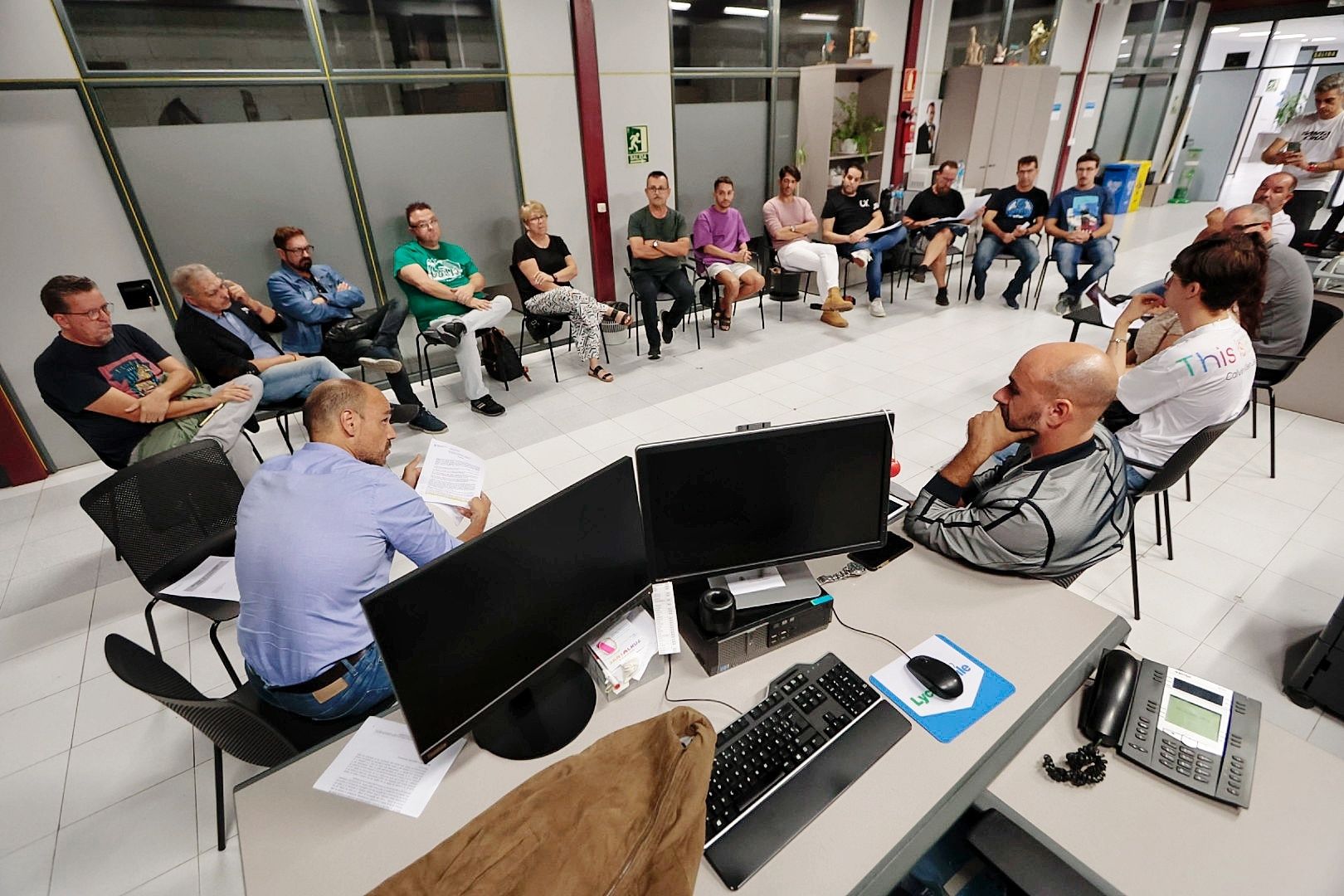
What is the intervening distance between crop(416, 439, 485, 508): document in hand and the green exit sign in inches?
161

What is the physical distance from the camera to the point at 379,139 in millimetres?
4395

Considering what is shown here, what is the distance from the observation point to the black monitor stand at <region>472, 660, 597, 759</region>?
4.22 feet

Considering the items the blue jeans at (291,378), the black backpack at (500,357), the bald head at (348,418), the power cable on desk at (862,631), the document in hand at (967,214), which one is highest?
the bald head at (348,418)

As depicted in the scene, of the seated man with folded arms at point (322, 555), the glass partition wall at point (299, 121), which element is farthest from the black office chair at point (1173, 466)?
the glass partition wall at point (299, 121)

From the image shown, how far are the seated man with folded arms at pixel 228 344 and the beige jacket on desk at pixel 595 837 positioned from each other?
291cm

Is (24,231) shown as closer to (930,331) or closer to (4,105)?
(4,105)

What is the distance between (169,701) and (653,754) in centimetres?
111

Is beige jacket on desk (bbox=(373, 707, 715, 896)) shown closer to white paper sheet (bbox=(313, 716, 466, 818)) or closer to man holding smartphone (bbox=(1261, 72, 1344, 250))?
white paper sheet (bbox=(313, 716, 466, 818))

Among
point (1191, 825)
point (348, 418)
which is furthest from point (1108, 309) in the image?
point (348, 418)

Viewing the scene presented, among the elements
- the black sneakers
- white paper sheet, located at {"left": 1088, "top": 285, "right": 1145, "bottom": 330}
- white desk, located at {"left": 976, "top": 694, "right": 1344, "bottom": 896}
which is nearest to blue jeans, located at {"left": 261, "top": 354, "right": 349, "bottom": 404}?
the black sneakers

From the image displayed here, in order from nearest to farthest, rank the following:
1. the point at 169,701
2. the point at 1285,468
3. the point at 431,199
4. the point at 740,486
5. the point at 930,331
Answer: the point at 169,701 < the point at 740,486 < the point at 1285,468 < the point at 431,199 < the point at 930,331

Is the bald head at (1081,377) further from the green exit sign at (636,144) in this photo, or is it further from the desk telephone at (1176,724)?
the green exit sign at (636,144)

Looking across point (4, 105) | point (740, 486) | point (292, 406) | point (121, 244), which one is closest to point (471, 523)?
point (740, 486)

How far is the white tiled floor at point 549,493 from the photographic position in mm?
1983
